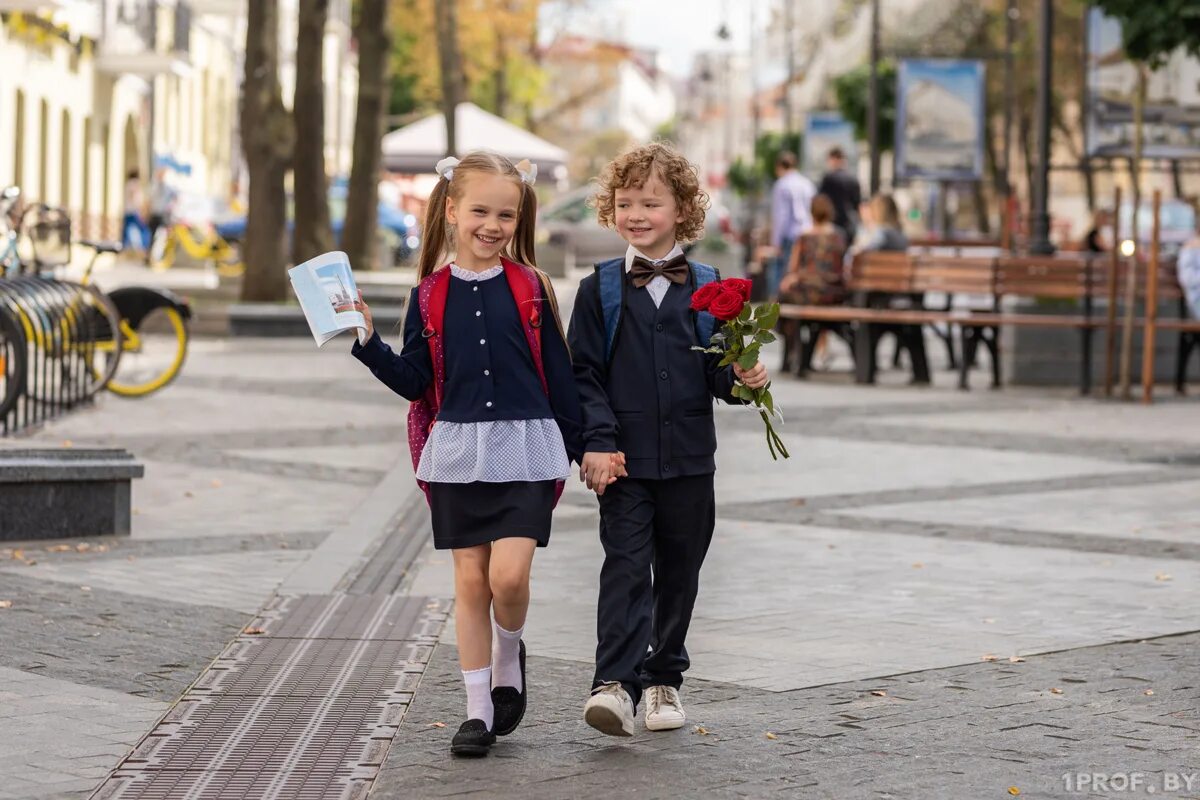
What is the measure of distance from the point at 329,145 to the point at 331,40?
364 centimetres

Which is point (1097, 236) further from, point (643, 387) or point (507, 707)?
point (507, 707)

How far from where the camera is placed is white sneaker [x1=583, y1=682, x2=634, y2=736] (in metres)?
5.67

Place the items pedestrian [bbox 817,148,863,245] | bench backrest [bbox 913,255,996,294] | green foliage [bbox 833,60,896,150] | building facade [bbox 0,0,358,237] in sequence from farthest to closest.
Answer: green foliage [bbox 833,60,896,150] → building facade [bbox 0,0,358,237] → pedestrian [bbox 817,148,863,245] → bench backrest [bbox 913,255,996,294]

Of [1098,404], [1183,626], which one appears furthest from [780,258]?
[1183,626]

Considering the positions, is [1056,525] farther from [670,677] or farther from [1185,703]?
[670,677]

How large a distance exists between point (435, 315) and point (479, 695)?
970mm

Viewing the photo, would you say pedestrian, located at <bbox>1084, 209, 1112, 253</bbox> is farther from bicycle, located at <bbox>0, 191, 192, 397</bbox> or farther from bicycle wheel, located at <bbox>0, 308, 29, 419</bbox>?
bicycle wheel, located at <bbox>0, 308, 29, 419</bbox>

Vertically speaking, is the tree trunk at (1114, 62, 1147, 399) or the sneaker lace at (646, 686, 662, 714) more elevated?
the tree trunk at (1114, 62, 1147, 399)

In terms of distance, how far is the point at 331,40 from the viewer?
7931 cm

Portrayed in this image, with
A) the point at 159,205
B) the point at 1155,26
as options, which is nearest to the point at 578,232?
the point at 159,205

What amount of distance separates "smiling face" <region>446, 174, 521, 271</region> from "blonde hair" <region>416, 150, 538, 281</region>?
0.02m

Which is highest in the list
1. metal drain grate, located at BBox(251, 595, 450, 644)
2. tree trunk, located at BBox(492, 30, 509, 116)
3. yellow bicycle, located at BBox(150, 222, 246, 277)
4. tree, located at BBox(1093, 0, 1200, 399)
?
tree trunk, located at BBox(492, 30, 509, 116)

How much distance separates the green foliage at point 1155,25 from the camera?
13969mm

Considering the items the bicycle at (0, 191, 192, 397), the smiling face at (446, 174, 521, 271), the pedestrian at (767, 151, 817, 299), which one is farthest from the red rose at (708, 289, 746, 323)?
the pedestrian at (767, 151, 817, 299)
